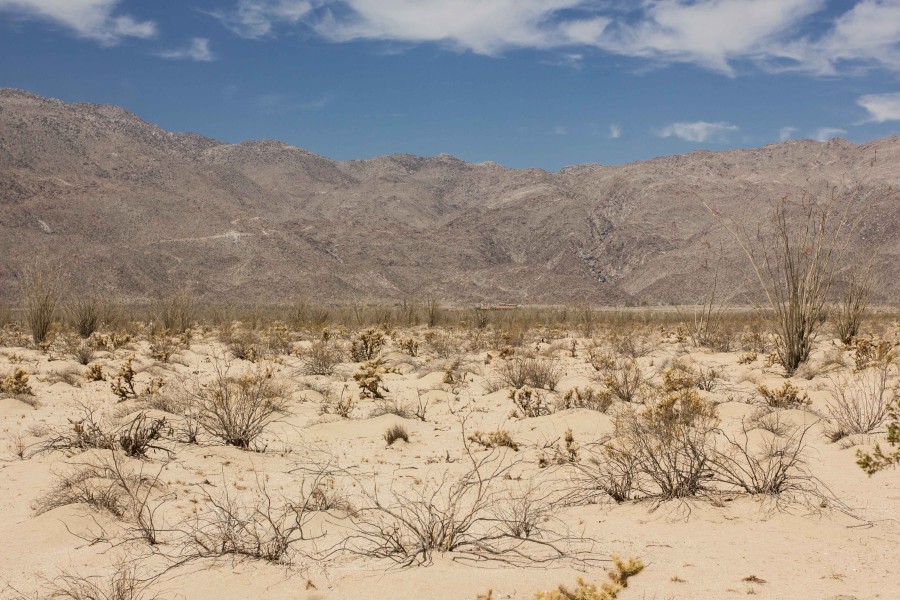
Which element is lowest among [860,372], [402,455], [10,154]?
[402,455]

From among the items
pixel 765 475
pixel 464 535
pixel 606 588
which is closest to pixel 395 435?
pixel 464 535

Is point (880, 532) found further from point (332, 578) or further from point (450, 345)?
point (450, 345)

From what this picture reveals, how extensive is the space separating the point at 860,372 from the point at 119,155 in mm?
94993

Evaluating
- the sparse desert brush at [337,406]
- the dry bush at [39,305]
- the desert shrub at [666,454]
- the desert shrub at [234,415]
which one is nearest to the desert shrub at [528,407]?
the desert shrub at [666,454]

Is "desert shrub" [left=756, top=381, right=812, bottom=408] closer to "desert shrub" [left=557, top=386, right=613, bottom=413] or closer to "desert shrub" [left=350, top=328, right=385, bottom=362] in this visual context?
"desert shrub" [left=557, top=386, right=613, bottom=413]

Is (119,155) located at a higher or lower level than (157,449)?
higher

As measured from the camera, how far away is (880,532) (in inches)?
152

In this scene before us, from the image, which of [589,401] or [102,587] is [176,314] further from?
[102,587]

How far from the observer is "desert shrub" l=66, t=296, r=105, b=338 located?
1702cm

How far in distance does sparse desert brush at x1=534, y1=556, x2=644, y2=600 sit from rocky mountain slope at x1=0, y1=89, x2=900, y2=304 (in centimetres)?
4652

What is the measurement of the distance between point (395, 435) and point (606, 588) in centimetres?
402

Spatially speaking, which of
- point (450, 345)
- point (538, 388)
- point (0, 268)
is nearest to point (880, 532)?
point (538, 388)

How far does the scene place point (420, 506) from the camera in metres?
4.76

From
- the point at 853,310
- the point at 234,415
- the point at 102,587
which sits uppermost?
the point at 853,310
